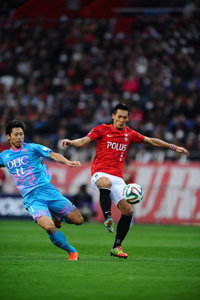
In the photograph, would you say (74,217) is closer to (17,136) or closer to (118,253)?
(118,253)

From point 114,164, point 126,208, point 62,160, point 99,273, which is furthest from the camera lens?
point 114,164

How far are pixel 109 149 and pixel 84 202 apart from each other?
10672mm

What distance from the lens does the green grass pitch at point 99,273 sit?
5176mm

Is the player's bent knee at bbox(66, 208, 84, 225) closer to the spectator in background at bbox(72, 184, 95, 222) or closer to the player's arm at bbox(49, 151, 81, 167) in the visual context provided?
the player's arm at bbox(49, 151, 81, 167)

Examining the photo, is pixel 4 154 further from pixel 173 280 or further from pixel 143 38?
pixel 143 38

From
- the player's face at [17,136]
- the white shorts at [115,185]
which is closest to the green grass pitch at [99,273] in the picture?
the white shorts at [115,185]

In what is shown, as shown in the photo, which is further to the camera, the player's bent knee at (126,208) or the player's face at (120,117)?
the player's face at (120,117)

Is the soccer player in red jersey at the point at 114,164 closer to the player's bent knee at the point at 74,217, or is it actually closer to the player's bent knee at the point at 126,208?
the player's bent knee at the point at 126,208

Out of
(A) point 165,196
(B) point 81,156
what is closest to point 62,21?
(B) point 81,156

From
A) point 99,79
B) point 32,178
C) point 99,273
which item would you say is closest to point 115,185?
point 32,178

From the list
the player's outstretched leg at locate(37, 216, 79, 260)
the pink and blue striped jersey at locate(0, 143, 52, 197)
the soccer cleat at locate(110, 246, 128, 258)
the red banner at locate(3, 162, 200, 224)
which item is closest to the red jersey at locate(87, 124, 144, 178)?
the pink and blue striped jersey at locate(0, 143, 52, 197)

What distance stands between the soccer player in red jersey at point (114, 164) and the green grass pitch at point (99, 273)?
0.68m

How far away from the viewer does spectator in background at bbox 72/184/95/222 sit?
1917 cm

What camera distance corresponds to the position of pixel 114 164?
348 inches
